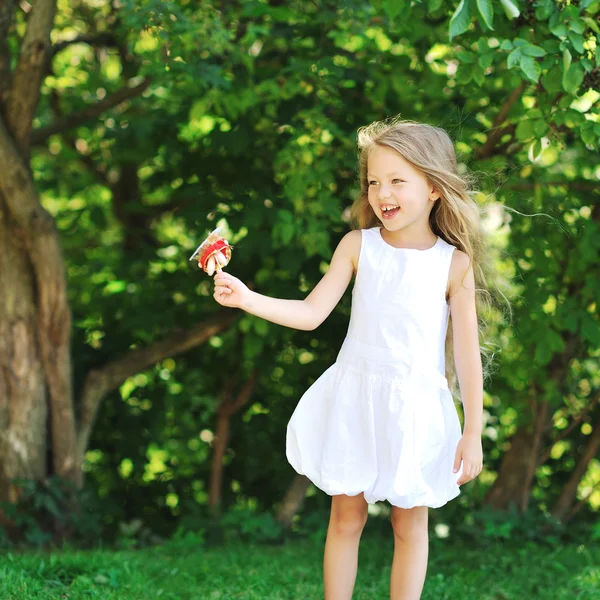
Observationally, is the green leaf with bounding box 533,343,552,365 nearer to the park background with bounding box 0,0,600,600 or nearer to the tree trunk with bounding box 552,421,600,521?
the park background with bounding box 0,0,600,600

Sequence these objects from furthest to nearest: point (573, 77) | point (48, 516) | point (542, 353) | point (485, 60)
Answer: point (48, 516)
point (542, 353)
point (485, 60)
point (573, 77)

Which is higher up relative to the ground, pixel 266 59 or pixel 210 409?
pixel 266 59

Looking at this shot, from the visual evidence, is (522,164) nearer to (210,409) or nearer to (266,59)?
(266,59)

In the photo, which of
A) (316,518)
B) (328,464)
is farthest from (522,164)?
(316,518)

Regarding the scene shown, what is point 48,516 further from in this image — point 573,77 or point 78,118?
point 573,77

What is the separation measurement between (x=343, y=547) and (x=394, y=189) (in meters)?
1.06

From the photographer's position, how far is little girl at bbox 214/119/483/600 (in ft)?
8.18

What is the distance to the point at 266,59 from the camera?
4.26m

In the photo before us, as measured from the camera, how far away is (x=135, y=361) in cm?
465

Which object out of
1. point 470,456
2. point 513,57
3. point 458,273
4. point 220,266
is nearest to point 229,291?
point 220,266

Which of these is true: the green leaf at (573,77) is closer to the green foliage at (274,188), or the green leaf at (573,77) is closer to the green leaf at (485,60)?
the green foliage at (274,188)

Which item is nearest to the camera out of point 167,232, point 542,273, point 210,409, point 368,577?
point 368,577

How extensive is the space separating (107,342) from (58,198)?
1.60 m

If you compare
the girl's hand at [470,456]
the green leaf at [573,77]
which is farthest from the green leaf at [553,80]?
the girl's hand at [470,456]
